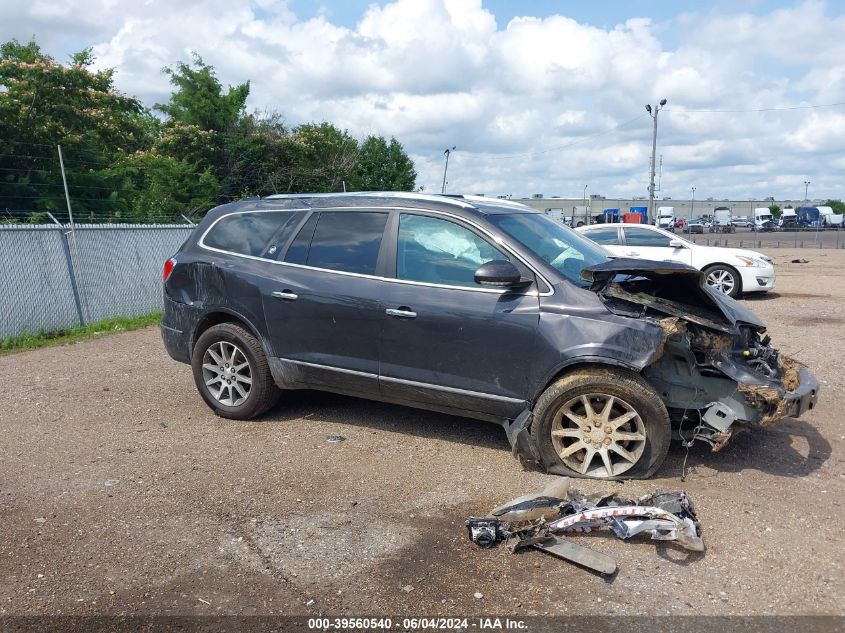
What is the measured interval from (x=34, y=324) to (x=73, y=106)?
10873 mm

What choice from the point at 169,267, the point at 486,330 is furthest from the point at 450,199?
the point at 169,267

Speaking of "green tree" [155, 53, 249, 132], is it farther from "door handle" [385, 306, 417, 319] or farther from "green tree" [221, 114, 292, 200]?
"door handle" [385, 306, 417, 319]

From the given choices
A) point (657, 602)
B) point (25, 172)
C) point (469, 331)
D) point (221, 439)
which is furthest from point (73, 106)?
point (657, 602)

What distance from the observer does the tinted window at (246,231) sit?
5953 millimetres

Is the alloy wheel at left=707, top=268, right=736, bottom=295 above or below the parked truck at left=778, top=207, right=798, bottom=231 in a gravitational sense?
above

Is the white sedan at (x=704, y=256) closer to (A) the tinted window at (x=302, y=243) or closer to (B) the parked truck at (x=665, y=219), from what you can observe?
(A) the tinted window at (x=302, y=243)

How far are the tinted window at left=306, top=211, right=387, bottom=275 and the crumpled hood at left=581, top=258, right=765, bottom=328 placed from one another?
1565mm

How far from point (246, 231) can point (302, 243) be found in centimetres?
65

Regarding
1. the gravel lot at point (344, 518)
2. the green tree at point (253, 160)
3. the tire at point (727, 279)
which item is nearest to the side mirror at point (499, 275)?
the gravel lot at point (344, 518)

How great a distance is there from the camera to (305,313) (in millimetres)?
5543

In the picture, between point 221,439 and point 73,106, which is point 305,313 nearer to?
point 221,439

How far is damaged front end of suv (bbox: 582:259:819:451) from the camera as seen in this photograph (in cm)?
455

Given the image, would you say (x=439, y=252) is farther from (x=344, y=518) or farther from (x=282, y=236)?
(x=344, y=518)

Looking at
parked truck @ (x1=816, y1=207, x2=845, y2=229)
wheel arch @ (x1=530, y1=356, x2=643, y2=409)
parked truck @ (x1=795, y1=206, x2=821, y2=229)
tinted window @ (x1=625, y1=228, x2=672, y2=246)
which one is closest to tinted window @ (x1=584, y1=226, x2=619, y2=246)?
tinted window @ (x1=625, y1=228, x2=672, y2=246)
